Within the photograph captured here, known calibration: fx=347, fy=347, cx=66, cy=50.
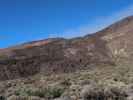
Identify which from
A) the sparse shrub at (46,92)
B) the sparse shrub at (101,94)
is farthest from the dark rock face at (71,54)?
the sparse shrub at (101,94)

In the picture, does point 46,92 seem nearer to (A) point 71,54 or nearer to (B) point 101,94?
(B) point 101,94

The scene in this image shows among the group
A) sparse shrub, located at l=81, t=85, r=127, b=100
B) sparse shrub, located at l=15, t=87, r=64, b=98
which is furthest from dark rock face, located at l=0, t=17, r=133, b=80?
sparse shrub, located at l=81, t=85, r=127, b=100

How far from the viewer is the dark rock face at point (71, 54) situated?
133ft

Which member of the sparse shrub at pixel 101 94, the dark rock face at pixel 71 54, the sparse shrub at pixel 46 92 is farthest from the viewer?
the dark rock face at pixel 71 54

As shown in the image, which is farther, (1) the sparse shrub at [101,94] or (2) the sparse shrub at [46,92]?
(2) the sparse shrub at [46,92]

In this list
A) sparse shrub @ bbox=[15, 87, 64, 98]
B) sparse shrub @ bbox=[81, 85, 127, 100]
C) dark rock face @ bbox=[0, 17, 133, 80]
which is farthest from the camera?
dark rock face @ bbox=[0, 17, 133, 80]

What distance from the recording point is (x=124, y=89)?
19.4 meters

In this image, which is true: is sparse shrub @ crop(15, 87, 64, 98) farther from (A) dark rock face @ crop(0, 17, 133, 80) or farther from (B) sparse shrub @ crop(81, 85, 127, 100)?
(A) dark rock face @ crop(0, 17, 133, 80)

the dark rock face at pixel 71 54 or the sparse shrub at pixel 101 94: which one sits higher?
the dark rock face at pixel 71 54

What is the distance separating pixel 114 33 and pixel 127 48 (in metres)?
5.83

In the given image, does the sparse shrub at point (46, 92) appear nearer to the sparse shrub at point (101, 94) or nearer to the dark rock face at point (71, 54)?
the sparse shrub at point (101, 94)

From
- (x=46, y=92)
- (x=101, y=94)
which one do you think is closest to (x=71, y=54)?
(x=46, y=92)

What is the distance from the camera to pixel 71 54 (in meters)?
45.6

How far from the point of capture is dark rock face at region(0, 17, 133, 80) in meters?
40.4
